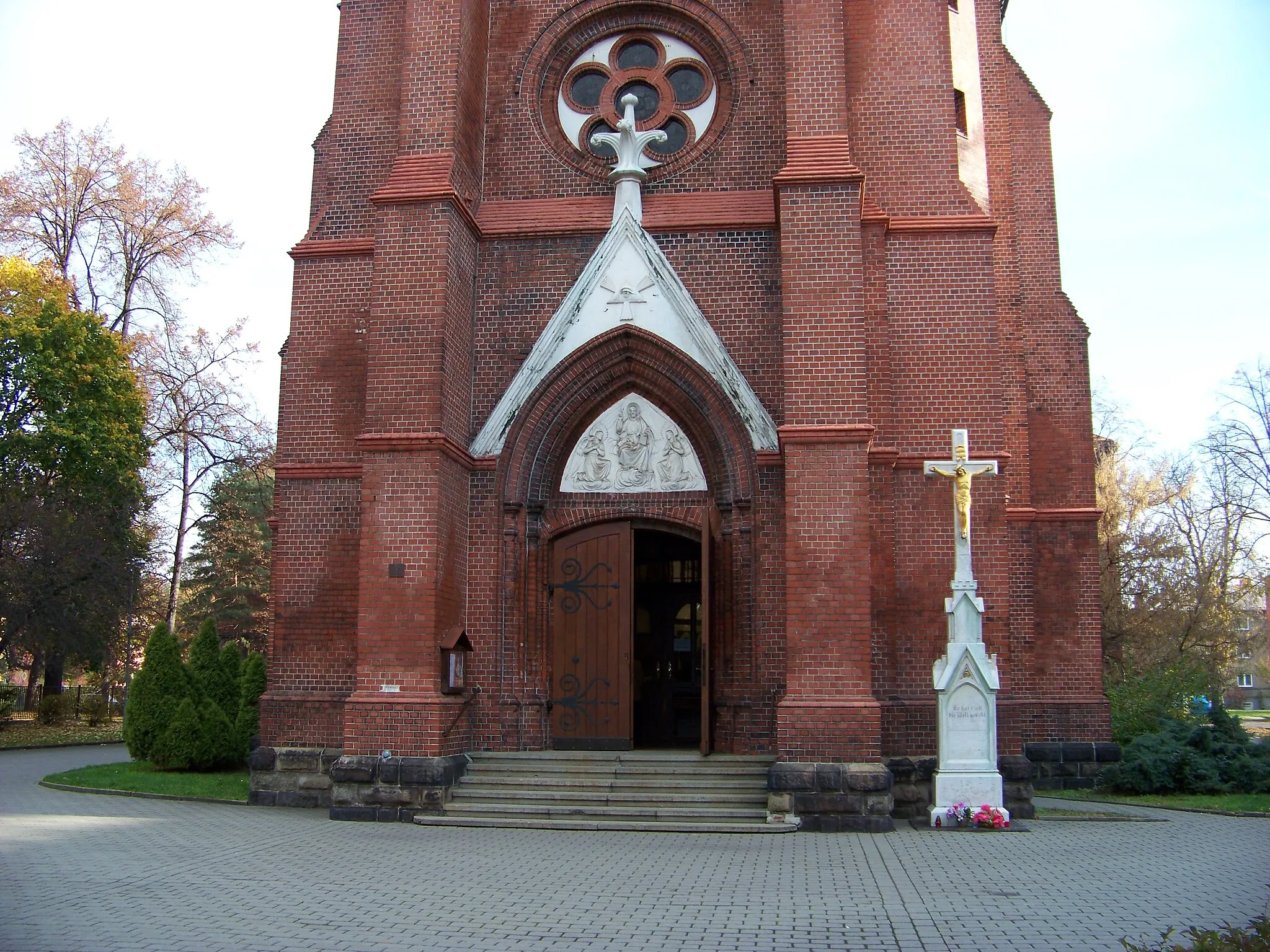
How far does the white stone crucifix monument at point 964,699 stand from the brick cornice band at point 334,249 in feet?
23.7

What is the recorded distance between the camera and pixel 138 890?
7434 millimetres

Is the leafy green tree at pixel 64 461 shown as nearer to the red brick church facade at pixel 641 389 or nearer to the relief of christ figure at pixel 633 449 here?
the red brick church facade at pixel 641 389

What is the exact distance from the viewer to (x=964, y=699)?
1116cm

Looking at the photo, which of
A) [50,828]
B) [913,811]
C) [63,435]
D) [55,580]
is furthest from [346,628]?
[63,435]

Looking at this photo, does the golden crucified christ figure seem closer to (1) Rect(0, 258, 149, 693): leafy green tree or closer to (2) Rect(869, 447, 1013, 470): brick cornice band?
(2) Rect(869, 447, 1013, 470): brick cornice band

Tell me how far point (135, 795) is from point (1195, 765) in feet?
44.2

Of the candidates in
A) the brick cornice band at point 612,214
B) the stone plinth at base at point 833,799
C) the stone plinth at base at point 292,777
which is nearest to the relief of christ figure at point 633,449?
the brick cornice band at point 612,214

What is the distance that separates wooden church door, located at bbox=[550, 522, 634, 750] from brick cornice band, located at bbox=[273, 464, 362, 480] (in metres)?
2.55

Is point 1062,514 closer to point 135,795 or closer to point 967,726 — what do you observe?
point 967,726

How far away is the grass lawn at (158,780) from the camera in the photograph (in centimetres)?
1375

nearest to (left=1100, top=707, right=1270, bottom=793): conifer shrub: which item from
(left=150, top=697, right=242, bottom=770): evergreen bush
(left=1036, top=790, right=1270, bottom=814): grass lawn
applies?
(left=1036, top=790, right=1270, bottom=814): grass lawn

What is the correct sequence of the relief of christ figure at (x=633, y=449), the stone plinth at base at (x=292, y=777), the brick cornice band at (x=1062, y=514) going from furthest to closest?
1. the brick cornice band at (x=1062, y=514)
2. the relief of christ figure at (x=633, y=449)
3. the stone plinth at base at (x=292, y=777)

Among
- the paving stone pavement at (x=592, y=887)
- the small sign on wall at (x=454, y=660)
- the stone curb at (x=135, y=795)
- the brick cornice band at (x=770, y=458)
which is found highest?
the brick cornice band at (x=770, y=458)

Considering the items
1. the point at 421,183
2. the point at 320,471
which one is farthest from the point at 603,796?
the point at 421,183
